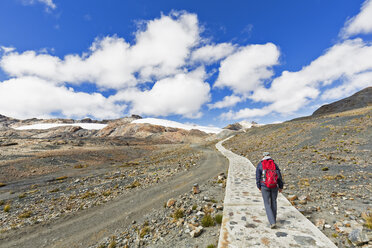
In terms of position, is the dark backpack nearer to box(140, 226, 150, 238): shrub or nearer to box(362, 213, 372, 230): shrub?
box(362, 213, 372, 230): shrub

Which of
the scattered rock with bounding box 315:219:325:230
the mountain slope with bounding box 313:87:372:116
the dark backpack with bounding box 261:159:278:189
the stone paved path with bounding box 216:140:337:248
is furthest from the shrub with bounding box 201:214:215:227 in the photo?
the mountain slope with bounding box 313:87:372:116

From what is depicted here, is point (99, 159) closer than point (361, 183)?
No

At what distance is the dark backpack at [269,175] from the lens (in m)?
5.93

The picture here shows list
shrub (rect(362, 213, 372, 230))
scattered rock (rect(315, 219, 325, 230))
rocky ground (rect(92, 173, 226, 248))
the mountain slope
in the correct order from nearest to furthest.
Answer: shrub (rect(362, 213, 372, 230)) → scattered rock (rect(315, 219, 325, 230)) → rocky ground (rect(92, 173, 226, 248)) → the mountain slope

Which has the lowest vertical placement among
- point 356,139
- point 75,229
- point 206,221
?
point 75,229

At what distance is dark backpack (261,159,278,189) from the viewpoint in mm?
5926

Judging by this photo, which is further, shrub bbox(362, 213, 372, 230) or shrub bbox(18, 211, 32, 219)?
shrub bbox(18, 211, 32, 219)

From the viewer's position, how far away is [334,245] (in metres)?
4.81

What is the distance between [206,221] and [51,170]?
33.4 meters

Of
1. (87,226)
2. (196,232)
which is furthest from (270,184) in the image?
(87,226)

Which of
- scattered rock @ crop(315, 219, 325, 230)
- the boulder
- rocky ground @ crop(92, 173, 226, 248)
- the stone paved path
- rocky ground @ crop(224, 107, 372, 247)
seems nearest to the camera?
the boulder

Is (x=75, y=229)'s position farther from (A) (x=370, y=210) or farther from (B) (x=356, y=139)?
(B) (x=356, y=139)

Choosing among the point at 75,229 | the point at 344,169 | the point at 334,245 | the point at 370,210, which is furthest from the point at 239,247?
the point at 344,169

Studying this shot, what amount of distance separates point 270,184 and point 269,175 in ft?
1.06
